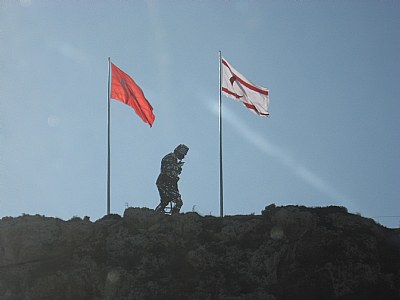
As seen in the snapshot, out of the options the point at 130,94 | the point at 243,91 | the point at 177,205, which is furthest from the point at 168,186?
the point at 243,91

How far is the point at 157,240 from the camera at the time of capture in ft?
91.8

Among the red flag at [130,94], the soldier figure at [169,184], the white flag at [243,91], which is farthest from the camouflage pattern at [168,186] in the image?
the white flag at [243,91]

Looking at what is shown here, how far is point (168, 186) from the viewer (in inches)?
1186

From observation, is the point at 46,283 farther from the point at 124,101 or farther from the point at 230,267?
the point at 124,101

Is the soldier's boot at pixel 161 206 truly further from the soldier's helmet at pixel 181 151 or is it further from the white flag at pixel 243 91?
the white flag at pixel 243 91

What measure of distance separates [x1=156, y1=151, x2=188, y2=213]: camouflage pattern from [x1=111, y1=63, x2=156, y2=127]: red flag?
3.18m

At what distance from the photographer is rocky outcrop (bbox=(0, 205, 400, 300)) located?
25.9 m

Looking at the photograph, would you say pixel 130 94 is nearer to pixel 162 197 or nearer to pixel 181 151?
pixel 181 151

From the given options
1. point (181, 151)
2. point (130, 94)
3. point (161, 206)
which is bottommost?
point (161, 206)

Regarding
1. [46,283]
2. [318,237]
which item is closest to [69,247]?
[46,283]

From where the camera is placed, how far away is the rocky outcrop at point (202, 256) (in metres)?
25.9

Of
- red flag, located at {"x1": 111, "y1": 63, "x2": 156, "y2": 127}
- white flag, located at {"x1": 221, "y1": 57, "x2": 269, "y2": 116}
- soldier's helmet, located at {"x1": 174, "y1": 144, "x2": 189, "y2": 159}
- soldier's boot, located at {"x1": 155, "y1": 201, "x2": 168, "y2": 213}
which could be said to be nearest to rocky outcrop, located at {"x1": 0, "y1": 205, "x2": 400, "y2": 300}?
soldier's boot, located at {"x1": 155, "y1": 201, "x2": 168, "y2": 213}

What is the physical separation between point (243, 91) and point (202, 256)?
9.06 m

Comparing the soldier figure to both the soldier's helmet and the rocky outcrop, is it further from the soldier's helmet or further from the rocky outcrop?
the rocky outcrop
